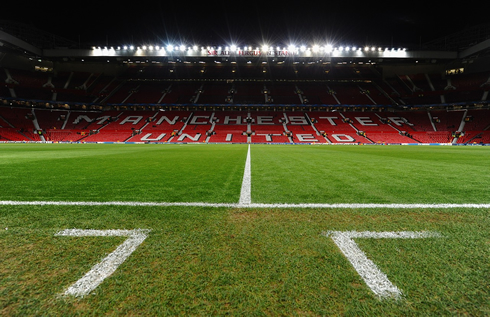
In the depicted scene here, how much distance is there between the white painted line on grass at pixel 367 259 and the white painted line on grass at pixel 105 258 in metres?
1.50

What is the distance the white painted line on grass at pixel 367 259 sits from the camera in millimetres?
1127

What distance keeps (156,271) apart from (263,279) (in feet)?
2.11

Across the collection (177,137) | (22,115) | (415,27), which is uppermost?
(415,27)

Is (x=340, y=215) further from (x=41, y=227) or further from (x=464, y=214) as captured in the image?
(x=41, y=227)

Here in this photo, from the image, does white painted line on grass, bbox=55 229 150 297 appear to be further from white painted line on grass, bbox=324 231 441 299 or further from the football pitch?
white painted line on grass, bbox=324 231 441 299

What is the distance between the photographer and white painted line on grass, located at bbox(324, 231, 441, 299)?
44.4 inches

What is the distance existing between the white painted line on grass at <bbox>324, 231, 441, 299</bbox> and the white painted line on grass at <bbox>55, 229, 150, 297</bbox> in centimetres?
150

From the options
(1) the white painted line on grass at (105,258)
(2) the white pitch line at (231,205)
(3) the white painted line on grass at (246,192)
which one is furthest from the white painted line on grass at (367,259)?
(1) the white painted line on grass at (105,258)

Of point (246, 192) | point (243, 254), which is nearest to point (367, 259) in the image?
point (243, 254)

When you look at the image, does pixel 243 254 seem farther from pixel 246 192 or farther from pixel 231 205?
pixel 246 192

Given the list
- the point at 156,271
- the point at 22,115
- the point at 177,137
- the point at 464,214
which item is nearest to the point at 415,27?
the point at 177,137

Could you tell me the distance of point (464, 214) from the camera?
229cm

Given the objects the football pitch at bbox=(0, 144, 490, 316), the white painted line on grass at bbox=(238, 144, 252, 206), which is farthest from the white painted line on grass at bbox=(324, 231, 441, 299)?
the white painted line on grass at bbox=(238, 144, 252, 206)

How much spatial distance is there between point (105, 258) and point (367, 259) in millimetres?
1749
